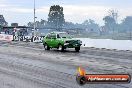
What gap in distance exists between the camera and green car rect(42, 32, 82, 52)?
29.4 metres

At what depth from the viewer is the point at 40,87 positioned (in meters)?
11.3

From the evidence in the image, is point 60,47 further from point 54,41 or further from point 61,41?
point 54,41

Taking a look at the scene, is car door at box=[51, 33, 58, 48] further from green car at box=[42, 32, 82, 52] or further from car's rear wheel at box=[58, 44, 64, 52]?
car's rear wheel at box=[58, 44, 64, 52]

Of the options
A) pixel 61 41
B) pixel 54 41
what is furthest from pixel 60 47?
pixel 54 41

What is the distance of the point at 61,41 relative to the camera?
2984cm

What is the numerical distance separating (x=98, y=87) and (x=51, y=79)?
272 cm

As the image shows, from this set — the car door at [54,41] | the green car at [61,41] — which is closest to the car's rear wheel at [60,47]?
the green car at [61,41]

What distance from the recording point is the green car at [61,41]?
29.4 metres

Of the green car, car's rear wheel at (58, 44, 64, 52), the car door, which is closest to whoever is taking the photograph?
the green car

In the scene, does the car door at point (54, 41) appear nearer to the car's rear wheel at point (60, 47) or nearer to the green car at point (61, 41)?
the green car at point (61, 41)

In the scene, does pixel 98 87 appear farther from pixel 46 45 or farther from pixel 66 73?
pixel 46 45

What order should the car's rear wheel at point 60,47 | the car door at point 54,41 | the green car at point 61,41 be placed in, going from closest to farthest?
the green car at point 61,41 < the car's rear wheel at point 60,47 < the car door at point 54,41

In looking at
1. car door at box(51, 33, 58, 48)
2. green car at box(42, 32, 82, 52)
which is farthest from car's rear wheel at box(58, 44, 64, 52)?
car door at box(51, 33, 58, 48)

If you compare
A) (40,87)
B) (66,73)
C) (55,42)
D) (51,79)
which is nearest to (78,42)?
(55,42)
